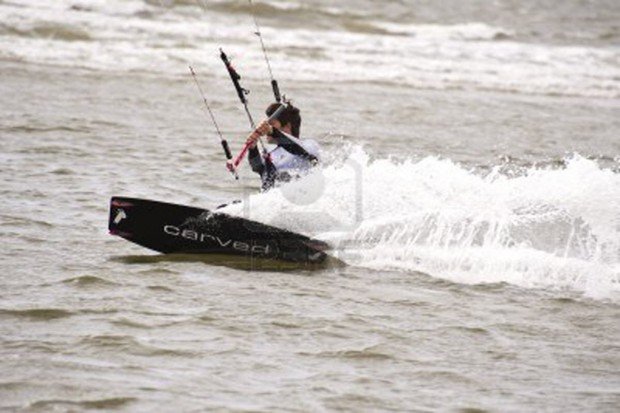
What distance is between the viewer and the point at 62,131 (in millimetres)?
15102

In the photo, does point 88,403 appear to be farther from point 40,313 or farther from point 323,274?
point 323,274

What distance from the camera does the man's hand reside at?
9.53m

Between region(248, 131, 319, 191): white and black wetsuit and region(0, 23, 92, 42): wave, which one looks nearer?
region(248, 131, 319, 191): white and black wetsuit

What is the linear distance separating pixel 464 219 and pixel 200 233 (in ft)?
7.93

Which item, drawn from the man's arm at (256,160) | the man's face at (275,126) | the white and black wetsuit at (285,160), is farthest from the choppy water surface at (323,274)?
the man's face at (275,126)

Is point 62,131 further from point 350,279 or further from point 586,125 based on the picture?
point 586,125

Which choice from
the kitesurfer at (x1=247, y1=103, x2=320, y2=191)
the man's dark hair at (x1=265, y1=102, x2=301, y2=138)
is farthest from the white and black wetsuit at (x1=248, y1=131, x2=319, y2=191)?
the man's dark hair at (x1=265, y1=102, x2=301, y2=138)

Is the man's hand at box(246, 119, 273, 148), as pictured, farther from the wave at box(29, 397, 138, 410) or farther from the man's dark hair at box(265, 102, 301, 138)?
the wave at box(29, 397, 138, 410)

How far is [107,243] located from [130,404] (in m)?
3.87

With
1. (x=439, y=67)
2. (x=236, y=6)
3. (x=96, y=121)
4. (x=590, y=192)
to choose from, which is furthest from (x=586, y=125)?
(x=236, y=6)

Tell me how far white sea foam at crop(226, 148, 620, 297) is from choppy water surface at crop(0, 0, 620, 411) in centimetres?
2

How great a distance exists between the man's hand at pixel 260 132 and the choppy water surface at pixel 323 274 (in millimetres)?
589

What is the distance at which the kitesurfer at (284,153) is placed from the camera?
32.6 ft

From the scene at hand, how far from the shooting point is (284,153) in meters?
10.1
